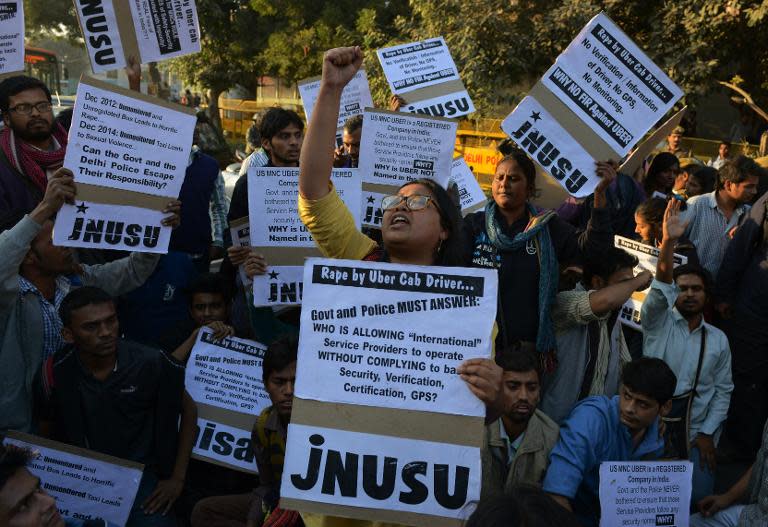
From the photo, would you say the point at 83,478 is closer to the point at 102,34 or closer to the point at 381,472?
the point at 381,472

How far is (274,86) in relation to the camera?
4478 centimetres

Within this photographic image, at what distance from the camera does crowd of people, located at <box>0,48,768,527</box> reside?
2.99 metres

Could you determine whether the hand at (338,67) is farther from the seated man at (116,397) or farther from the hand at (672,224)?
the hand at (672,224)

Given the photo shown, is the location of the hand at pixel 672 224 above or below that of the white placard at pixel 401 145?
below

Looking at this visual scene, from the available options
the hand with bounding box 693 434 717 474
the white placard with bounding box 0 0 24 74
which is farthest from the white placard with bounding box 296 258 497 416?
the white placard with bounding box 0 0 24 74

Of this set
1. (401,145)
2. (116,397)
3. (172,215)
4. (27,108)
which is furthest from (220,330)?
(27,108)

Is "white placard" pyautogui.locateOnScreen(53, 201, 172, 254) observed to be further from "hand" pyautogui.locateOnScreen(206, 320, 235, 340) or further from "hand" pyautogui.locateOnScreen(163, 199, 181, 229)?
"hand" pyautogui.locateOnScreen(206, 320, 235, 340)

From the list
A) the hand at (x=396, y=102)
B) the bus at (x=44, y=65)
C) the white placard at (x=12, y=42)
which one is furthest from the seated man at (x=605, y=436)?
the bus at (x=44, y=65)

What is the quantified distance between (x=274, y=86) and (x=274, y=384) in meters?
42.4

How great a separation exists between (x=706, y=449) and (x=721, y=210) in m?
2.39

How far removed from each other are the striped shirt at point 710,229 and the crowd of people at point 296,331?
1.34 metres

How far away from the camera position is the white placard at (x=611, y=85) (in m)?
4.68

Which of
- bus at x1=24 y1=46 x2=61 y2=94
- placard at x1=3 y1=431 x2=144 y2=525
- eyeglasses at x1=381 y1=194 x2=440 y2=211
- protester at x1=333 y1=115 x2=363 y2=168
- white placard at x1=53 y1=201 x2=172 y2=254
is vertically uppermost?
bus at x1=24 y1=46 x2=61 y2=94

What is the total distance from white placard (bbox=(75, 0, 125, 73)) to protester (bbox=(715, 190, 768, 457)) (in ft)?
14.5
